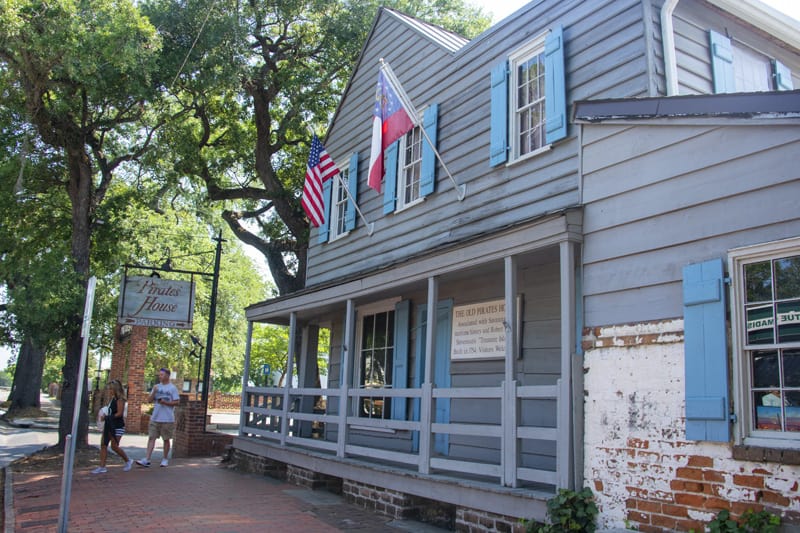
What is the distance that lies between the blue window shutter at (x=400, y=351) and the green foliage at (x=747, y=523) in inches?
222

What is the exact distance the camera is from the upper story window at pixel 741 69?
7305mm

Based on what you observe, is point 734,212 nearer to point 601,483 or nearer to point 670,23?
point 601,483

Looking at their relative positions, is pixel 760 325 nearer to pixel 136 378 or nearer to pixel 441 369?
pixel 441 369

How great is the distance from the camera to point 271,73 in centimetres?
1812

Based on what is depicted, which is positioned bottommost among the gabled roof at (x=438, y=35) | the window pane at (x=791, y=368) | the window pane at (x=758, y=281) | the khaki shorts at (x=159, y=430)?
the khaki shorts at (x=159, y=430)

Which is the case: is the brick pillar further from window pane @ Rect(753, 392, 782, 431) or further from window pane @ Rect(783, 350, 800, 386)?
window pane @ Rect(783, 350, 800, 386)

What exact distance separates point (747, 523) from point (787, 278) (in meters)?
1.64

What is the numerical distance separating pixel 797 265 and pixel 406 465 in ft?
18.2

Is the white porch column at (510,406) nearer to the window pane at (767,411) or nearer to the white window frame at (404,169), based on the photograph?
the window pane at (767,411)

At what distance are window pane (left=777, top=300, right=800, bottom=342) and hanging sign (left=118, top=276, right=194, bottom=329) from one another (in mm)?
13297

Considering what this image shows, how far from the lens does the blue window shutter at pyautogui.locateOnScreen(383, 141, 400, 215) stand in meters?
11.0

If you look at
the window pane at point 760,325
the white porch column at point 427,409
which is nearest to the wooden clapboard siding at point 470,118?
the white porch column at point 427,409

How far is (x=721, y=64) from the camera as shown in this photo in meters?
7.35

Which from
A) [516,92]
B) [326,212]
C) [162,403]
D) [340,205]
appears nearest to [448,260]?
[516,92]
